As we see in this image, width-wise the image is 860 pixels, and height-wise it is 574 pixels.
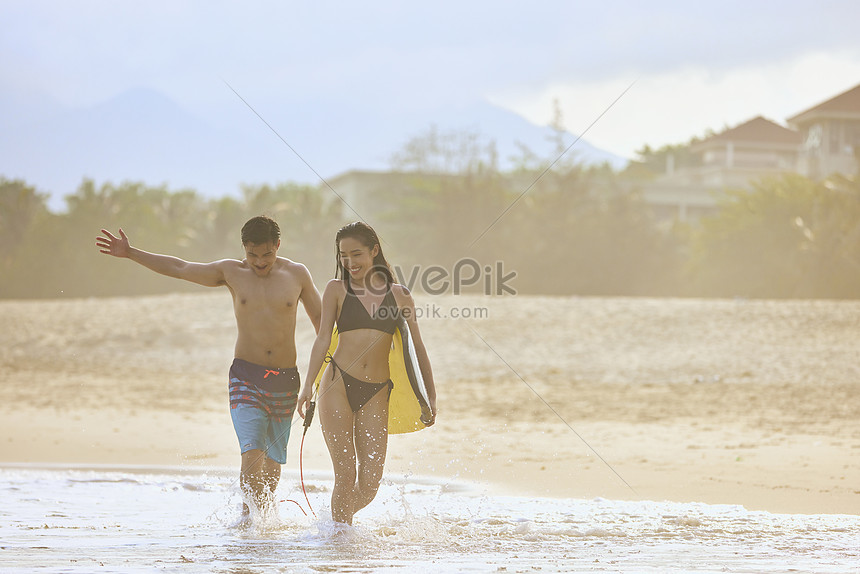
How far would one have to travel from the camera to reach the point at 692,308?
19766 millimetres

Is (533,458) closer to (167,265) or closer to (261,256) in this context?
(261,256)

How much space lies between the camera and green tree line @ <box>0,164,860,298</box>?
32125 millimetres

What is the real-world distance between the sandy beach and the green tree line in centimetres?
1175

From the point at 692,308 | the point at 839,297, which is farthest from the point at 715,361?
the point at 839,297

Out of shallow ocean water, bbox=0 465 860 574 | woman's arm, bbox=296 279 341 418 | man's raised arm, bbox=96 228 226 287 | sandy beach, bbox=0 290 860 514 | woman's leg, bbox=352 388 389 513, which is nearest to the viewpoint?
shallow ocean water, bbox=0 465 860 574

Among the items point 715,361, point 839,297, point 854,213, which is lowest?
point 715,361

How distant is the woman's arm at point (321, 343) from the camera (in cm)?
535

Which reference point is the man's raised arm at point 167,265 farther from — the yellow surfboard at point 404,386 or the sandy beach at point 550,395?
the sandy beach at point 550,395

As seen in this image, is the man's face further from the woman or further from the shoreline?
the shoreline

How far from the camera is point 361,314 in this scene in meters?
5.49

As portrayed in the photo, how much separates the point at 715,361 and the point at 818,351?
1.81m

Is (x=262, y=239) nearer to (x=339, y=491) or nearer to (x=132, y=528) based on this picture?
(x=339, y=491)

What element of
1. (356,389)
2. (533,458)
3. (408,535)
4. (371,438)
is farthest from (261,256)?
(533,458)

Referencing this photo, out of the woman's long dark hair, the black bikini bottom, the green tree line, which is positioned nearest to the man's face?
the woman's long dark hair
